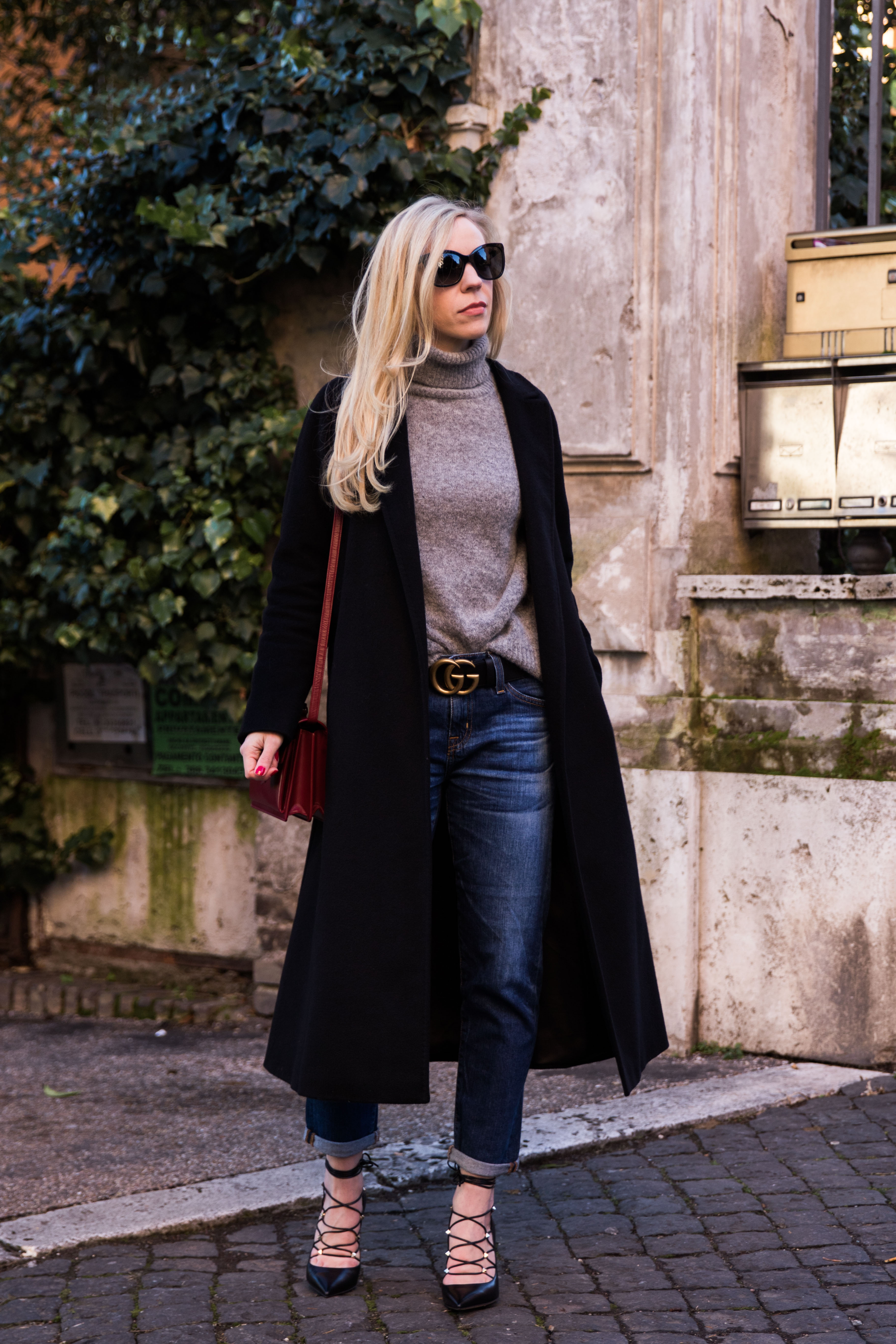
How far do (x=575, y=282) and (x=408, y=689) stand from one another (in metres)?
2.31

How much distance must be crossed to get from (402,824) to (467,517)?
59 centimetres

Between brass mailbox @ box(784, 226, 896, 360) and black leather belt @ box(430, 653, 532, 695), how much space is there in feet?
7.54

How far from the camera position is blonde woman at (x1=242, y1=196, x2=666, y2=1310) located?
8.70 ft

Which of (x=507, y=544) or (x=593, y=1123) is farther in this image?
(x=593, y=1123)

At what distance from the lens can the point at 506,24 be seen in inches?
185

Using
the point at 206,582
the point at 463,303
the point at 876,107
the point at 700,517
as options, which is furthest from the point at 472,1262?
the point at 876,107

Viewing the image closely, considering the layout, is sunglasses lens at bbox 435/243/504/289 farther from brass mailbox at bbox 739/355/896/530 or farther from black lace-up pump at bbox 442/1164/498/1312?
brass mailbox at bbox 739/355/896/530

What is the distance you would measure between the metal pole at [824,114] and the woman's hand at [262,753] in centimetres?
305

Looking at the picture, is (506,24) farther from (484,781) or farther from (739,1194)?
(739,1194)

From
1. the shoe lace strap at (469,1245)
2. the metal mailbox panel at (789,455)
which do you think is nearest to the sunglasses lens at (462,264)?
the shoe lace strap at (469,1245)

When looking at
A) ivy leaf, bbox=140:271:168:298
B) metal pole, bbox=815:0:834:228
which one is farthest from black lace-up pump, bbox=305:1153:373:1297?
metal pole, bbox=815:0:834:228

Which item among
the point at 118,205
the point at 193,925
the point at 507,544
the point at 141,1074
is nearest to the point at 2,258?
the point at 118,205

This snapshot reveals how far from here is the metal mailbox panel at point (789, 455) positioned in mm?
4453

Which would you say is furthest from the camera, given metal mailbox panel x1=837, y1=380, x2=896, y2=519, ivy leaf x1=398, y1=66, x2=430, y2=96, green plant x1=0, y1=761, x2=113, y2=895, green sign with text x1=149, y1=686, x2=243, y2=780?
green plant x1=0, y1=761, x2=113, y2=895
